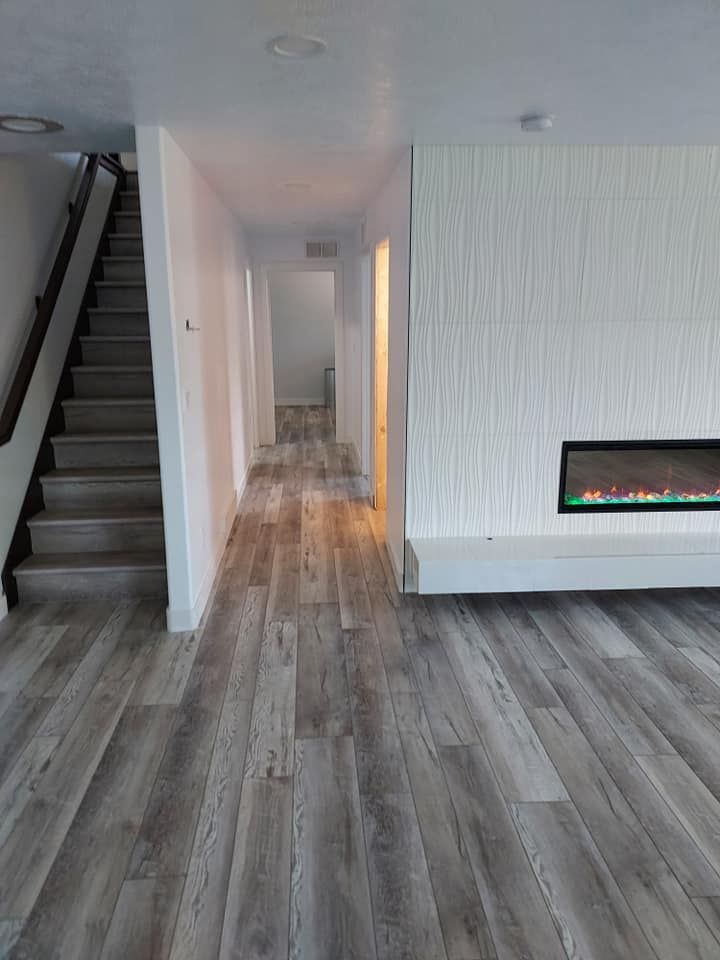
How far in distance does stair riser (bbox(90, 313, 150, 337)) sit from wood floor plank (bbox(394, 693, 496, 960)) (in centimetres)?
350

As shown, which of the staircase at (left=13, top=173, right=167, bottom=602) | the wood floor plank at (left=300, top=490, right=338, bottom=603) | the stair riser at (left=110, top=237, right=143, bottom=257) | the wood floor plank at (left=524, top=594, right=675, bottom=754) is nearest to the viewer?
the wood floor plank at (left=524, top=594, right=675, bottom=754)

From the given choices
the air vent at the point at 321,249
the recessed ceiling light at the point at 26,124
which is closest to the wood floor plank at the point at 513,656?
the recessed ceiling light at the point at 26,124

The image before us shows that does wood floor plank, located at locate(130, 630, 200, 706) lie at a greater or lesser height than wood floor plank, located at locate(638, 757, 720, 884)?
greater

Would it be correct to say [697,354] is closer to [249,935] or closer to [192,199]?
[192,199]

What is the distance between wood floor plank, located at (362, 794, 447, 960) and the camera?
5.22ft

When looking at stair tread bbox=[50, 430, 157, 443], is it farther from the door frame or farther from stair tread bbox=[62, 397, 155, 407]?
the door frame

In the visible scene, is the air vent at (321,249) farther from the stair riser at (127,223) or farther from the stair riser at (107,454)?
the stair riser at (107,454)

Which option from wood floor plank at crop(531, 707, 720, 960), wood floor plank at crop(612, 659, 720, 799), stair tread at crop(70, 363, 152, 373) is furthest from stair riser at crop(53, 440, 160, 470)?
wood floor plank at crop(612, 659, 720, 799)

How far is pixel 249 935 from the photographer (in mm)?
1615

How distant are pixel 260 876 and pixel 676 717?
1.67 meters

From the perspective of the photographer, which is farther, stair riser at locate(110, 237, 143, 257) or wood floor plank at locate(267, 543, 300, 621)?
stair riser at locate(110, 237, 143, 257)

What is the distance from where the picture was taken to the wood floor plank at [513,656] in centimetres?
264

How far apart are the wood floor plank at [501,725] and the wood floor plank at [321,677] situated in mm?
510

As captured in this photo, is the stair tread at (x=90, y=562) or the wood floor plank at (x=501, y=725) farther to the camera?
the stair tread at (x=90, y=562)
